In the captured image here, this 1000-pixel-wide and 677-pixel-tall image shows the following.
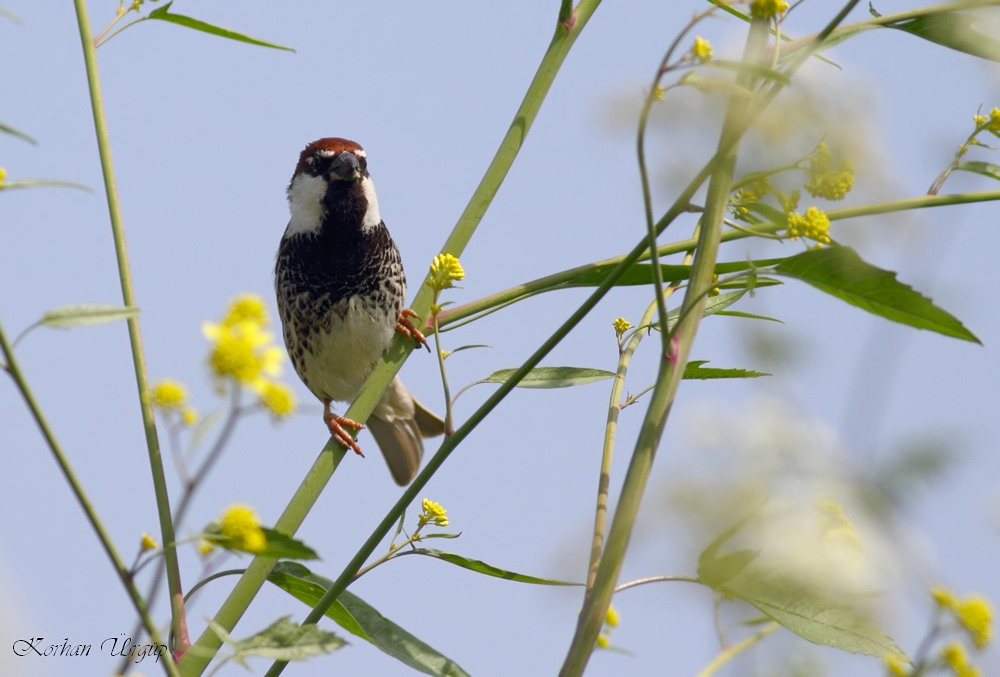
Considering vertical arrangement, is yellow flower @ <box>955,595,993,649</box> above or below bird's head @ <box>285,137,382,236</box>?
below

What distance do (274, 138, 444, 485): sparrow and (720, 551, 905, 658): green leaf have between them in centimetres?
262

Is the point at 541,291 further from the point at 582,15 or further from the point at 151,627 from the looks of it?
the point at 151,627

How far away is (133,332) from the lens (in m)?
1.40

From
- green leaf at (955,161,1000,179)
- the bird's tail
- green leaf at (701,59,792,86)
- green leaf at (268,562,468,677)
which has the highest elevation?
the bird's tail

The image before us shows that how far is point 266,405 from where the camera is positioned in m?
0.94

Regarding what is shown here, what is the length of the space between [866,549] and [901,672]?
Answer: 241mm

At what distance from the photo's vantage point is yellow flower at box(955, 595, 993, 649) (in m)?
0.91

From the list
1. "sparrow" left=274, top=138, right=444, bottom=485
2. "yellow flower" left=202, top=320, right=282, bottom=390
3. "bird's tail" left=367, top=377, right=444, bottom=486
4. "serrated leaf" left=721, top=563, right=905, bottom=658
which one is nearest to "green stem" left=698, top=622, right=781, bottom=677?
"serrated leaf" left=721, top=563, right=905, bottom=658

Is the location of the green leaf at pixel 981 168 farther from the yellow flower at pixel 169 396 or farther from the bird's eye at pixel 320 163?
the bird's eye at pixel 320 163

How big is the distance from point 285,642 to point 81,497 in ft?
0.86

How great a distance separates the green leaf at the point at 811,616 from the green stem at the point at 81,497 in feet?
1.85

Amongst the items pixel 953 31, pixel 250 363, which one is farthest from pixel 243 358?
pixel 953 31

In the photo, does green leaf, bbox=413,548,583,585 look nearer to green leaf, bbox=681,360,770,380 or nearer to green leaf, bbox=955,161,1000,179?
green leaf, bbox=681,360,770,380

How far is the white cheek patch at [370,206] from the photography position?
3.79m
